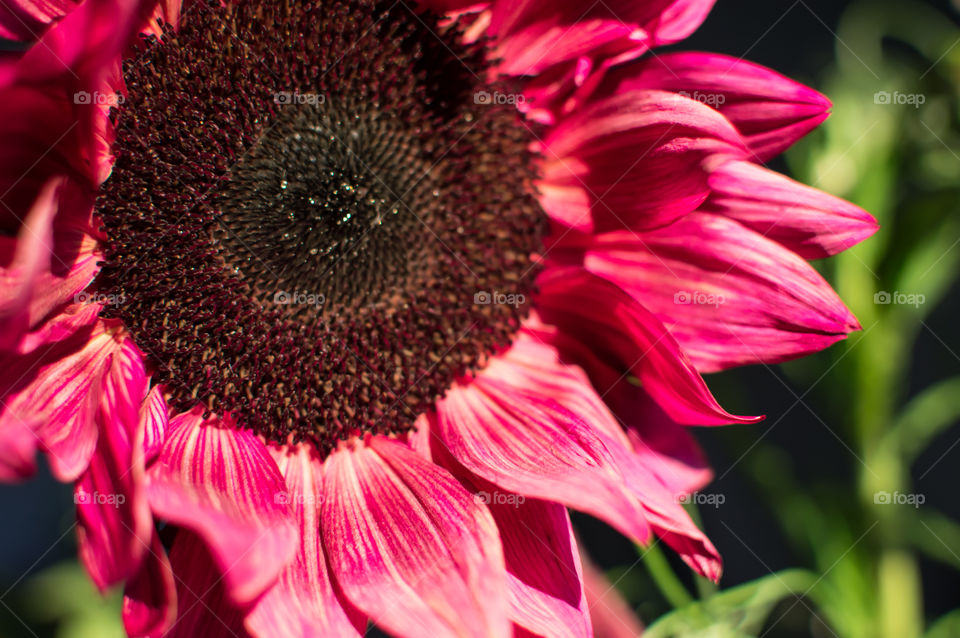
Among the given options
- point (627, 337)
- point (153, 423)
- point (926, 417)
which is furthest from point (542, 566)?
point (926, 417)

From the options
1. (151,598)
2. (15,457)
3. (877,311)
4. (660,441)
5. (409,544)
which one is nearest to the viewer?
(15,457)

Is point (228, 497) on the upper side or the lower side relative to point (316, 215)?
lower

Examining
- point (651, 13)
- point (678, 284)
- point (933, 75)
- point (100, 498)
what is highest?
point (933, 75)

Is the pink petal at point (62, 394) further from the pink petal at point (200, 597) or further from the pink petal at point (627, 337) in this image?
the pink petal at point (627, 337)

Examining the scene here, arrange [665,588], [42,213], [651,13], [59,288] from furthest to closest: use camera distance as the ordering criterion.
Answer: [665,588]
[651,13]
[59,288]
[42,213]

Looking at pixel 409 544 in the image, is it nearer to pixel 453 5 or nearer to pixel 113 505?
pixel 113 505

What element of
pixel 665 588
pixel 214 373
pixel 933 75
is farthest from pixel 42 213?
pixel 933 75

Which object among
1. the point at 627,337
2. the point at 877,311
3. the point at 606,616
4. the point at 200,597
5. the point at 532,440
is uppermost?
the point at 877,311

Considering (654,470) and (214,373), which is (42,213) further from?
(654,470)
